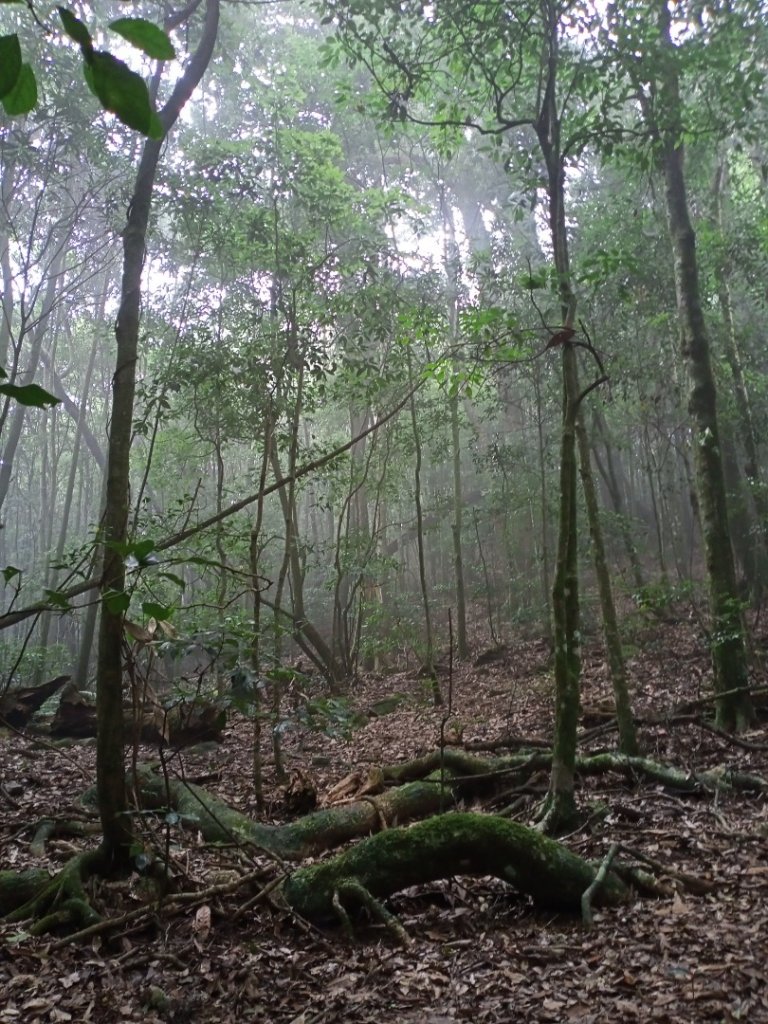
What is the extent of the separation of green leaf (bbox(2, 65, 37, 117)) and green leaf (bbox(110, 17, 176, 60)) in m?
0.11

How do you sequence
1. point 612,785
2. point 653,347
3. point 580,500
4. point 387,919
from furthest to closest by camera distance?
point 580,500 → point 653,347 → point 612,785 → point 387,919

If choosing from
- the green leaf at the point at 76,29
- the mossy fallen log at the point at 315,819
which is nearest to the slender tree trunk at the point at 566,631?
the mossy fallen log at the point at 315,819

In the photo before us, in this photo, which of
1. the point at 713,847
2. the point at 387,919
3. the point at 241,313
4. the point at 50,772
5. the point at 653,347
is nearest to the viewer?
the point at 387,919

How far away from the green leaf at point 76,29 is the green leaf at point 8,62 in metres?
0.06

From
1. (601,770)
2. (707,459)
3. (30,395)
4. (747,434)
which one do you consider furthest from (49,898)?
(747,434)

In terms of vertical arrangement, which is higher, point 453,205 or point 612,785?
point 453,205

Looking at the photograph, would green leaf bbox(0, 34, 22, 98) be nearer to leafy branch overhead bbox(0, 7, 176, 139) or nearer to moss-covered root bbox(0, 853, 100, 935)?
leafy branch overhead bbox(0, 7, 176, 139)

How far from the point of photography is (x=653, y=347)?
15.5 meters

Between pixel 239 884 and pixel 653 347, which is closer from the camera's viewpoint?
pixel 239 884

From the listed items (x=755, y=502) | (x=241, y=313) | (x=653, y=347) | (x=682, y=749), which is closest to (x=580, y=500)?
(x=653, y=347)

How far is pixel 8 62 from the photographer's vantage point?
2.59 ft

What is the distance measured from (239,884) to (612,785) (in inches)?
122

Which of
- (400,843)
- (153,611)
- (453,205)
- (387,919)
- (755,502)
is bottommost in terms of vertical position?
(387,919)

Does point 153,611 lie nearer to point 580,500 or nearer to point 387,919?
point 387,919
